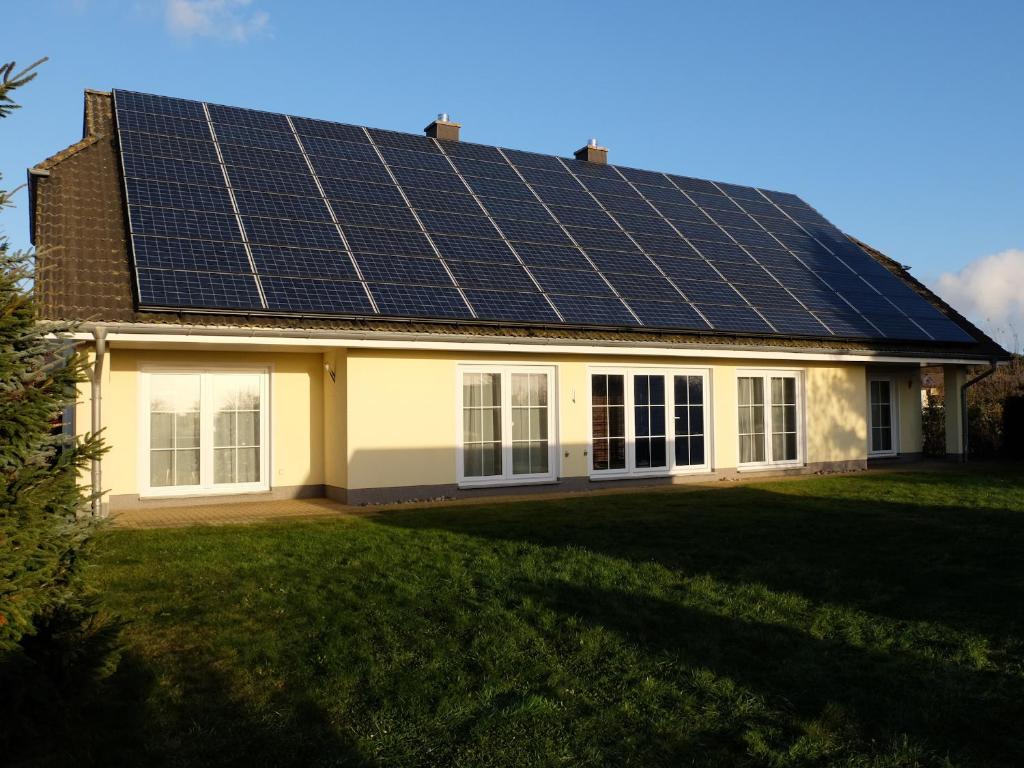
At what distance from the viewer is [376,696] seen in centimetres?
508

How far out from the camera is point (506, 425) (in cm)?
1418

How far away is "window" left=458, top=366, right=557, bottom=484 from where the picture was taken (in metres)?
13.9

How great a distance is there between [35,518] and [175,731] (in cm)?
133

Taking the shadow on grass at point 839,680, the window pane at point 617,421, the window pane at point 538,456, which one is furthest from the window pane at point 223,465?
the shadow on grass at point 839,680

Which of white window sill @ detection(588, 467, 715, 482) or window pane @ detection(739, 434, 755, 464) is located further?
window pane @ detection(739, 434, 755, 464)

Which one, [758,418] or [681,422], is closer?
[681,422]

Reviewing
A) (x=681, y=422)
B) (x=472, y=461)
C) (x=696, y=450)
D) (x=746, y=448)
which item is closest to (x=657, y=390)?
(x=681, y=422)

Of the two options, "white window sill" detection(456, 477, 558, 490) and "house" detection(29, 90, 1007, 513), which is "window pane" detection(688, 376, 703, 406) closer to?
"house" detection(29, 90, 1007, 513)

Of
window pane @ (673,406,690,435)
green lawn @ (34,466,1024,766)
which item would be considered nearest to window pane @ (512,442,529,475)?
window pane @ (673,406,690,435)

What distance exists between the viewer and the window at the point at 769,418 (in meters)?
16.7

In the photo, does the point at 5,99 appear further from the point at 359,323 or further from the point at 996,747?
the point at 359,323

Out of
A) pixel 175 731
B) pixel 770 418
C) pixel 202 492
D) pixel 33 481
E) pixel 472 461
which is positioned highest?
pixel 770 418

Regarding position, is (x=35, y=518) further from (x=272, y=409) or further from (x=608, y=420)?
(x=608, y=420)

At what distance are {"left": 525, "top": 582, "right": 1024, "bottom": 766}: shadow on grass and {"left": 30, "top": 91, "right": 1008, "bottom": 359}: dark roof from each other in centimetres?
666
